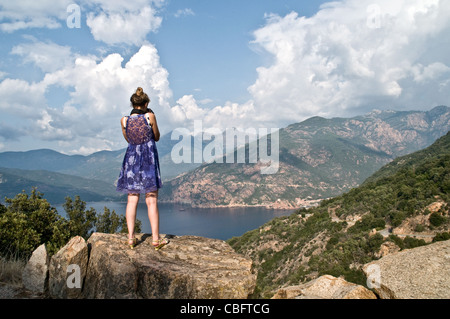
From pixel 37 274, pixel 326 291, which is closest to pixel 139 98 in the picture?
pixel 37 274

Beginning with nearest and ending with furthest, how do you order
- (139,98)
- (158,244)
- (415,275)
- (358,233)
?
(139,98)
(158,244)
(415,275)
(358,233)

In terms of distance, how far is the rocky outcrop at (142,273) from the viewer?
15.5 feet

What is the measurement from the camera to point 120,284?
15.9ft

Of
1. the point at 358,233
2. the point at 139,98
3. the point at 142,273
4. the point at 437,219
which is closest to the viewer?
the point at 142,273

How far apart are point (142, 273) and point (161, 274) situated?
399mm

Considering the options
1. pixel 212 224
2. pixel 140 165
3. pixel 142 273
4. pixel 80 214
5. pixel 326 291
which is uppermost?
pixel 140 165

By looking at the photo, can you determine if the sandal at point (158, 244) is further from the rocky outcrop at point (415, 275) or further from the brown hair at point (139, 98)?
the rocky outcrop at point (415, 275)

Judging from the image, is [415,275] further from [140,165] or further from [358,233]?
[358,233]

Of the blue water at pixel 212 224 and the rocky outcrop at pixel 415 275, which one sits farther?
the blue water at pixel 212 224

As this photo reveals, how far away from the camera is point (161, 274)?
488 cm

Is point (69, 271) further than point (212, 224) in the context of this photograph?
No

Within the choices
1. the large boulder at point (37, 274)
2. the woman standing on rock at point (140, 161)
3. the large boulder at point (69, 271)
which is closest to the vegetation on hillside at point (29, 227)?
the large boulder at point (37, 274)

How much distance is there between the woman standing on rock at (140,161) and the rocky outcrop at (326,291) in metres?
3.10
